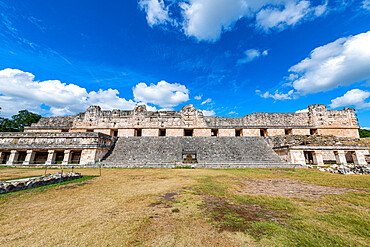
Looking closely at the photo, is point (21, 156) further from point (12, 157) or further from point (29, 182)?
point (29, 182)

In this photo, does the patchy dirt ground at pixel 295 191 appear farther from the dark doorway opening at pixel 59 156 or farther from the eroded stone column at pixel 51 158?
the dark doorway opening at pixel 59 156

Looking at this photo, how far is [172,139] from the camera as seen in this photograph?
19.8 m

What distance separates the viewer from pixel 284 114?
25109mm

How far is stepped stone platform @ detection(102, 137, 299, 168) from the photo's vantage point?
45.0 ft

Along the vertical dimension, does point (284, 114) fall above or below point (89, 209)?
above

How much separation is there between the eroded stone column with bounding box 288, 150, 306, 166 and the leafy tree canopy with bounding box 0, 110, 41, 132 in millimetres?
45308

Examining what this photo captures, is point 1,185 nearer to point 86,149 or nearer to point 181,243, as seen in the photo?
point 181,243

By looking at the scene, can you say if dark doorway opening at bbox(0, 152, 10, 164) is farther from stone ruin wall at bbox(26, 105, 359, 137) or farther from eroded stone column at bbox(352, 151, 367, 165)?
eroded stone column at bbox(352, 151, 367, 165)

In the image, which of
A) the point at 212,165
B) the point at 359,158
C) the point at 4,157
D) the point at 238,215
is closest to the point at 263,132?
the point at 359,158

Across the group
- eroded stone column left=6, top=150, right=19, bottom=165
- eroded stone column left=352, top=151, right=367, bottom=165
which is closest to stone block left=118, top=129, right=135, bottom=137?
eroded stone column left=6, top=150, right=19, bottom=165

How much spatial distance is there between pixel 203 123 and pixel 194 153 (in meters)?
9.30

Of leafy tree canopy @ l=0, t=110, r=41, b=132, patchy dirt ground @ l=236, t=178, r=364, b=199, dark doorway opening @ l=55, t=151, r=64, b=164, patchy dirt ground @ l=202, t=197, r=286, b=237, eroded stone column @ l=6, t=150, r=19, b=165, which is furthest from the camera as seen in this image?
leafy tree canopy @ l=0, t=110, r=41, b=132

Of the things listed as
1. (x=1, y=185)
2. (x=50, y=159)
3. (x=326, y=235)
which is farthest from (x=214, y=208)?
(x=50, y=159)

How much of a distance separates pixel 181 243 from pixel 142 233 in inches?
28.5
